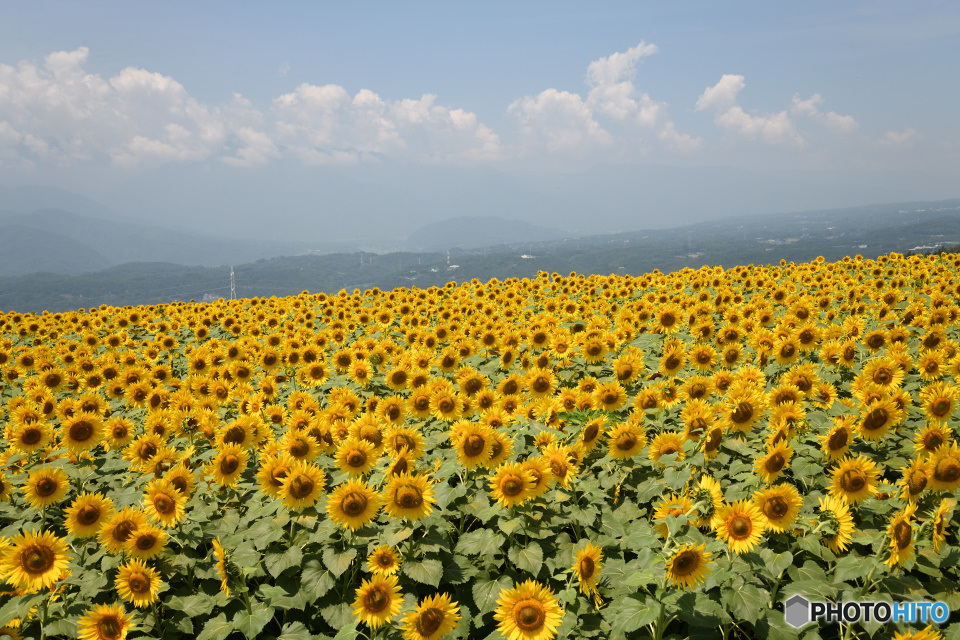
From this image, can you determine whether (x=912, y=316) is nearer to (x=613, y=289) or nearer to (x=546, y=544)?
(x=613, y=289)

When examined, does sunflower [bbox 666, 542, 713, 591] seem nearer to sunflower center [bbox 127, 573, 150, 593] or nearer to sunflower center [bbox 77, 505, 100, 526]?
sunflower center [bbox 127, 573, 150, 593]

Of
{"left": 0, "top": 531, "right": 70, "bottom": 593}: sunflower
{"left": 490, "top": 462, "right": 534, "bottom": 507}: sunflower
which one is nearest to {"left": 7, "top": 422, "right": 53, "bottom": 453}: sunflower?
{"left": 0, "top": 531, "right": 70, "bottom": 593}: sunflower

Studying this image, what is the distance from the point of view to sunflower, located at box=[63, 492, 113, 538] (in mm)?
4480

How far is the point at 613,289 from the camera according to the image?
48.8 ft

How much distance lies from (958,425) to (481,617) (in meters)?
5.76

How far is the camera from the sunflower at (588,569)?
378cm

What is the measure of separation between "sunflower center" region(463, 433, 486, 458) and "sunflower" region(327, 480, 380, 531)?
995 mm

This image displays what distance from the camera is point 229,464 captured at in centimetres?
504

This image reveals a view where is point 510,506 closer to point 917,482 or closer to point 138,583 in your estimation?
point 138,583

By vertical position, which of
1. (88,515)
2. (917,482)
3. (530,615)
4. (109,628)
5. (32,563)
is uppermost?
(917,482)

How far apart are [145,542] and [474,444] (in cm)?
304

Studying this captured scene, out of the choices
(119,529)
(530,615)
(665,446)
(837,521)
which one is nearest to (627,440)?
(665,446)

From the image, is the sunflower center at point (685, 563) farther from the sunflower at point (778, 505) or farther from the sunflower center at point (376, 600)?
the sunflower center at point (376, 600)

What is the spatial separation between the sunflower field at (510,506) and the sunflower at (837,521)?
0.02 meters
